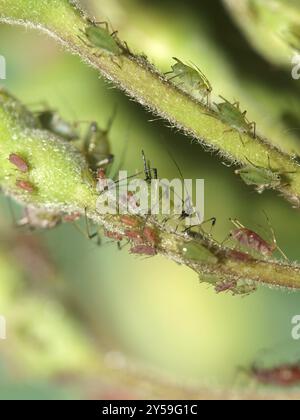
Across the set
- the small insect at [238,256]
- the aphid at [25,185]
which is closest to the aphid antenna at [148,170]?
the aphid at [25,185]

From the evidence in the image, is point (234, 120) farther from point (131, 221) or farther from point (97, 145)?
point (97, 145)

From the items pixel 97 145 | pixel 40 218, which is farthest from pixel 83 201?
pixel 97 145

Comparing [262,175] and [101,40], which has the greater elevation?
[101,40]

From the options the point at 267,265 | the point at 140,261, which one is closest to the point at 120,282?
the point at 140,261

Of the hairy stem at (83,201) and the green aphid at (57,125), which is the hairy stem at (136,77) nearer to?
the hairy stem at (83,201)

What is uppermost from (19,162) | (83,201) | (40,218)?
(40,218)

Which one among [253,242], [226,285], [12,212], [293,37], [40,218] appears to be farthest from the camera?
[12,212]

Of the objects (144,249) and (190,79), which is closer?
(144,249)

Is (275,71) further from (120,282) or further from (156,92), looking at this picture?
(120,282)
